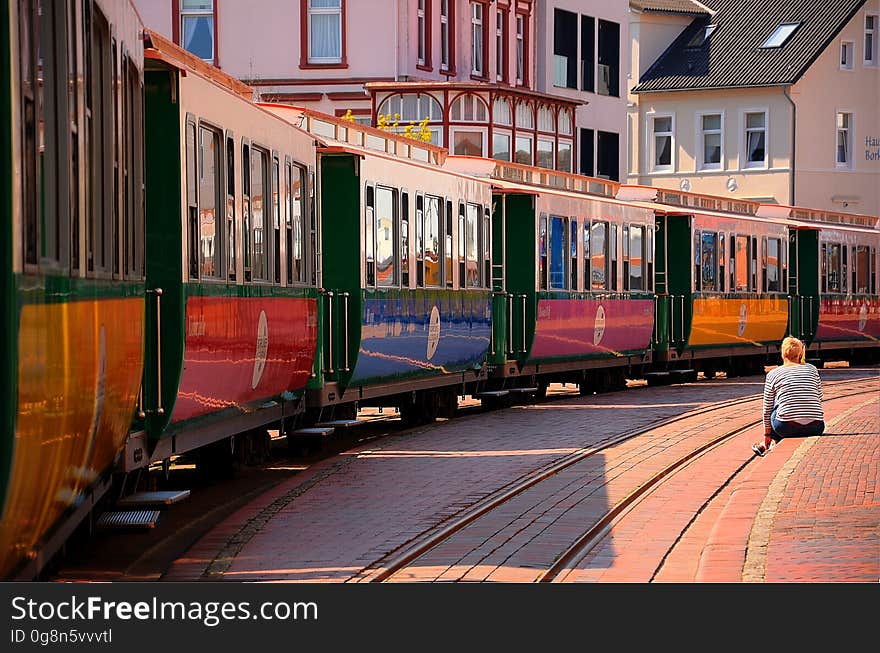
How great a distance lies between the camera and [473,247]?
24.6 m

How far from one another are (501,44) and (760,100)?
54.9 ft

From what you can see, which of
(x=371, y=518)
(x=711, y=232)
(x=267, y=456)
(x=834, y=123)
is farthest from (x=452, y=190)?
(x=834, y=123)

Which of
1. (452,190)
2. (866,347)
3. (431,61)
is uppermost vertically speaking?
(431,61)

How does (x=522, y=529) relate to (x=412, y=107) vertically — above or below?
below

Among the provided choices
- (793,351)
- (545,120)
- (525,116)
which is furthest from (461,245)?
(545,120)

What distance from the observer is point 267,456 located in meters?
17.3

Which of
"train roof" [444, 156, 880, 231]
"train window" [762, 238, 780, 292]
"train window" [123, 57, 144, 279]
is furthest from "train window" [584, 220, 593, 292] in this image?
"train window" [123, 57, 144, 279]

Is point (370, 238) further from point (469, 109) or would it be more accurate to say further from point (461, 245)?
point (469, 109)

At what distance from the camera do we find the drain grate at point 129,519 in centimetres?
1082

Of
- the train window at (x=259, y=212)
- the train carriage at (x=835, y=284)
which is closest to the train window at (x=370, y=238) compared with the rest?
the train window at (x=259, y=212)

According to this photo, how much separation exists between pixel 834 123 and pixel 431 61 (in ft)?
72.1

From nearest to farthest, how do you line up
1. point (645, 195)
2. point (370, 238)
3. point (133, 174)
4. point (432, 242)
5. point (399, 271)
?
1. point (133, 174)
2. point (370, 238)
3. point (399, 271)
4. point (432, 242)
5. point (645, 195)

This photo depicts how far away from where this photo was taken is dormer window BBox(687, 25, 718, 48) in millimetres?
69062

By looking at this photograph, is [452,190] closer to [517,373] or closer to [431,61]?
[517,373]
